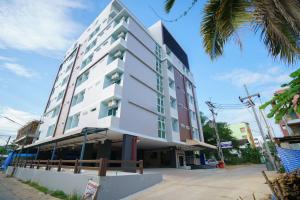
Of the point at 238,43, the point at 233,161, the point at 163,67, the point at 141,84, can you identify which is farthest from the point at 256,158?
the point at 238,43

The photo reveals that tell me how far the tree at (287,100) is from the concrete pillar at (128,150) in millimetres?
12193

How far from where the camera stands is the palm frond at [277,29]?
3.93 meters

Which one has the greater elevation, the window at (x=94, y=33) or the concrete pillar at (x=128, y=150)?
the window at (x=94, y=33)

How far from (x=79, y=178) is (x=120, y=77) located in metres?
10.5

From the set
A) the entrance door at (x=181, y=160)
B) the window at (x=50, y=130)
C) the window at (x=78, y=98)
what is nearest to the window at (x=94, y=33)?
the window at (x=78, y=98)

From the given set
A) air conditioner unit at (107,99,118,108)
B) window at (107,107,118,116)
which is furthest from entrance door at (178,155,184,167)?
air conditioner unit at (107,99,118,108)

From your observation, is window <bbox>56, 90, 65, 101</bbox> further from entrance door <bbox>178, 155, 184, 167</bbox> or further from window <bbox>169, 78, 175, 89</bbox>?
entrance door <bbox>178, 155, 184, 167</bbox>

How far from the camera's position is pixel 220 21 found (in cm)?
455

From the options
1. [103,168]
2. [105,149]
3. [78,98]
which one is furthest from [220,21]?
[78,98]

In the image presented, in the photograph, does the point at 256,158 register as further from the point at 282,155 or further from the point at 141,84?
the point at 282,155

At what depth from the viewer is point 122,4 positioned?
22125mm

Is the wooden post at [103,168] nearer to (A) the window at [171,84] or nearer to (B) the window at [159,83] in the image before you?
(B) the window at [159,83]

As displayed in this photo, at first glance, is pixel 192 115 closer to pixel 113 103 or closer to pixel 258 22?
pixel 113 103

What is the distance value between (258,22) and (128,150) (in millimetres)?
12503
